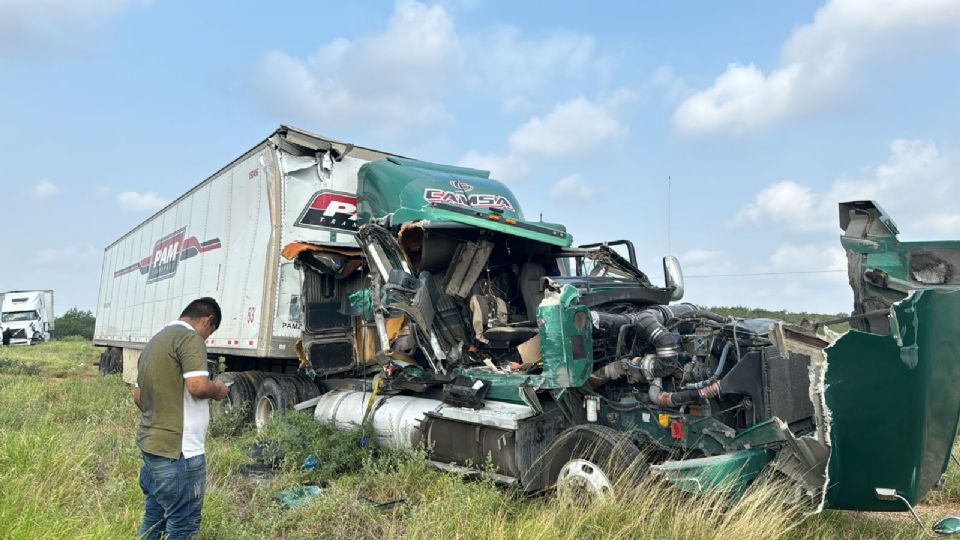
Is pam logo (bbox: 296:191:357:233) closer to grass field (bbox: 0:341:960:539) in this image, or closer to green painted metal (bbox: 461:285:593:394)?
grass field (bbox: 0:341:960:539)

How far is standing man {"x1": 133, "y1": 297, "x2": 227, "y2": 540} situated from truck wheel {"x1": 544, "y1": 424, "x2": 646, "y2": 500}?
2285mm

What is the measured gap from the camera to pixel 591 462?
4414 mm

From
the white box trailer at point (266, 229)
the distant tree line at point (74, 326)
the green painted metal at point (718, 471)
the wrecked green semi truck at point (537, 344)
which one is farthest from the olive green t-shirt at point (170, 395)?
the distant tree line at point (74, 326)

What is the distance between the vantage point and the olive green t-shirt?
3.48 m

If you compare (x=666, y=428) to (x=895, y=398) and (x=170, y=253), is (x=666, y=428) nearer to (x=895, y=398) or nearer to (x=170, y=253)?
(x=895, y=398)

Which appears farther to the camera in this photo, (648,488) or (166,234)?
(166,234)

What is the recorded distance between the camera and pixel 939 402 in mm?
3482

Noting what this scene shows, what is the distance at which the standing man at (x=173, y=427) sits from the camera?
137 inches

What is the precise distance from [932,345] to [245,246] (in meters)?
7.79

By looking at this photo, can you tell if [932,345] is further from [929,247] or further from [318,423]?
[318,423]

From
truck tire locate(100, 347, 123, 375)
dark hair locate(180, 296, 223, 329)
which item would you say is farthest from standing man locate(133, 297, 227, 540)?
truck tire locate(100, 347, 123, 375)

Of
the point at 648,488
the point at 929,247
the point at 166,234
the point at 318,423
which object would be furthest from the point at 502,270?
the point at 166,234

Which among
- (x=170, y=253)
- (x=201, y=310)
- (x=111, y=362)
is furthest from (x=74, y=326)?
(x=201, y=310)

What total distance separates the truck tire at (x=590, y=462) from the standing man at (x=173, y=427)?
2.29 metres
